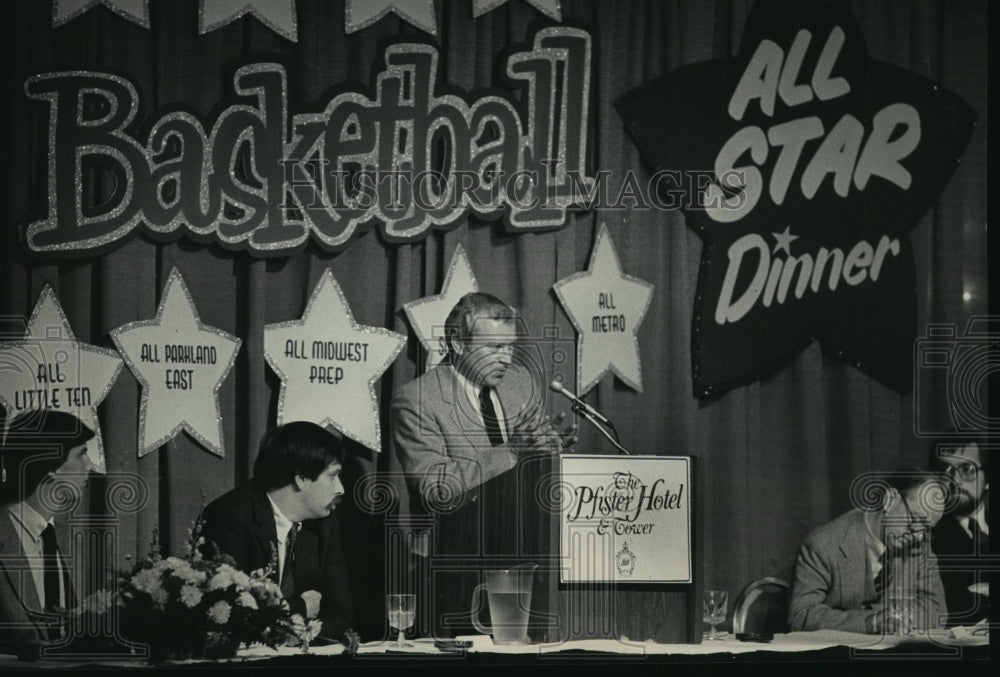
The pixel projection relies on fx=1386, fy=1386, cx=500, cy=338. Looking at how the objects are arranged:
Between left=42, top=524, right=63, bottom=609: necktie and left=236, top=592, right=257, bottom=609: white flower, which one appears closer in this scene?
left=236, top=592, right=257, bottom=609: white flower

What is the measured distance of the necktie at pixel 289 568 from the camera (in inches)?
192

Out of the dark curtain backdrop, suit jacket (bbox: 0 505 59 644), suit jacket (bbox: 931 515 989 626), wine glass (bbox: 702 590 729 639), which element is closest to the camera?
suit jacket (bbox: 0 505 59 644)

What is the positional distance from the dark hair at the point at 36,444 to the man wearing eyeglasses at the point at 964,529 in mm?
3150

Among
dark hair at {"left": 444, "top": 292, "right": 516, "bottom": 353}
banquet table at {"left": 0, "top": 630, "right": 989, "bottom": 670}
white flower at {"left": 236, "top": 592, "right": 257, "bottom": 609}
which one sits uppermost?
dark hair at {"left": 444, "top": 292, "right": 516, "bottom": 353}

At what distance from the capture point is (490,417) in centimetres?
501

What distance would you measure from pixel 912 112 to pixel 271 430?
269 cm

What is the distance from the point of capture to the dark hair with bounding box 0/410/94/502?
190 inches

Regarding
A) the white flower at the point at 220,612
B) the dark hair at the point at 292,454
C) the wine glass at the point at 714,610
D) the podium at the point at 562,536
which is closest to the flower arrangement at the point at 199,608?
the white flower at the point at 220,612

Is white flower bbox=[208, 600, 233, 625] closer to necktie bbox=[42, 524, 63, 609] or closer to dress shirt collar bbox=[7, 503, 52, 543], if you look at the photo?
necktie bbox=[42, 524, 63, 609]

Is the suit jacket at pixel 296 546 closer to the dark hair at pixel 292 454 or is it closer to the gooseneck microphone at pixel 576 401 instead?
the dark hair at pixel 292 454

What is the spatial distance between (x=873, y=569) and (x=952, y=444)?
1.88 ft

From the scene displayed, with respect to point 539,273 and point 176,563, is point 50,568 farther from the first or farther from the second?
point 539,273

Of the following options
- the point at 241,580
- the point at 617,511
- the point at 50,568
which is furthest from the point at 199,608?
the point at 617,511
